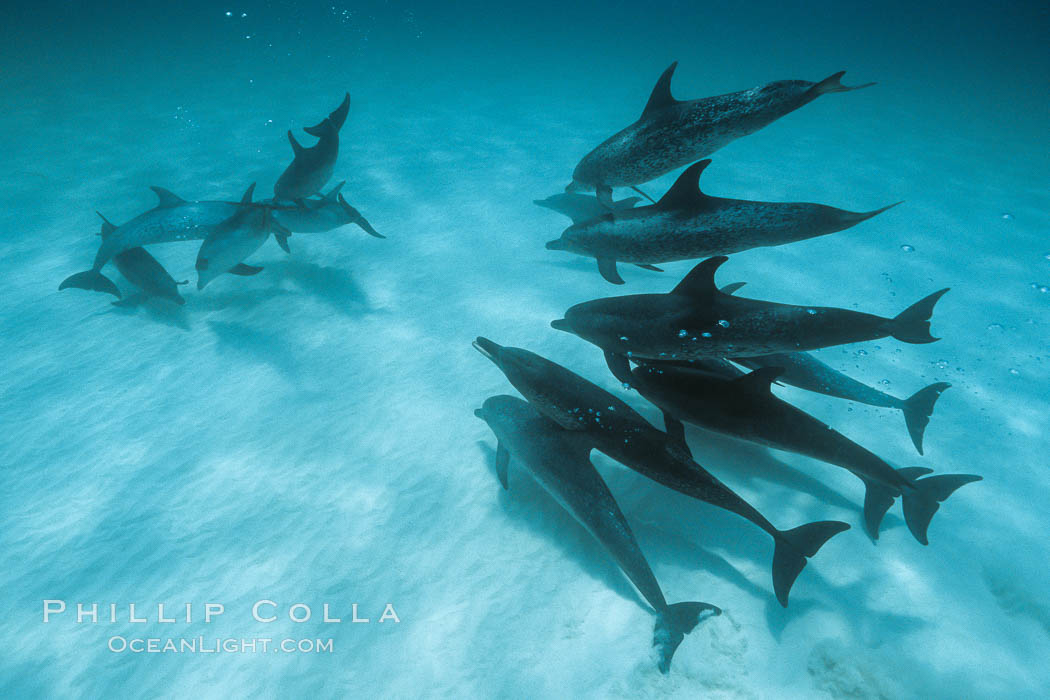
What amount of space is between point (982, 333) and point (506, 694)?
7.43 m

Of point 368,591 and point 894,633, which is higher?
point 368,591

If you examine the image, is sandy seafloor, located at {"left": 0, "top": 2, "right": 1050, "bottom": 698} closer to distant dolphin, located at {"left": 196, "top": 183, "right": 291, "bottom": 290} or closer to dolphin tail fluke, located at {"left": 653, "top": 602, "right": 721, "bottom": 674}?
dolphin tail fluke, located at {"left": 653, "top": 602, "right": 721, "bottom": 674}

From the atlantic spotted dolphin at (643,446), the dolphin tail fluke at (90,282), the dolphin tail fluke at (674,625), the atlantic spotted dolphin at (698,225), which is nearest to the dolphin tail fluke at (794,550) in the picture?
the atlantic spotted dolphin at (643,446)

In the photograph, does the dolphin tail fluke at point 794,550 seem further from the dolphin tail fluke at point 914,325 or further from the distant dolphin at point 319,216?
the distant dolphin at point 319,216

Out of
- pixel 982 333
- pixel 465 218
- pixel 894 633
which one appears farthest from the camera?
pixel 465 218

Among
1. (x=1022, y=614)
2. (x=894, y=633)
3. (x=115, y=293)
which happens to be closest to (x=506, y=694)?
(x=894, y=633)

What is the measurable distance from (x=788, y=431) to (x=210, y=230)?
7368 mm

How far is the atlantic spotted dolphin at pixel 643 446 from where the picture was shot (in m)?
3.10

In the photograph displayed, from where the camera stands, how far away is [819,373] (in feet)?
13.4

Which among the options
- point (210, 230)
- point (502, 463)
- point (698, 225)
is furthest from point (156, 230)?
point (698, 225)

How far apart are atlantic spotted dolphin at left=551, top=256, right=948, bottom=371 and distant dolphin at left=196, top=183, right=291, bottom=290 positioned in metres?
5.01

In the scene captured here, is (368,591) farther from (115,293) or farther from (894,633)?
(115,293)

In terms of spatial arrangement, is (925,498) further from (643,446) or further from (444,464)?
(444,464)

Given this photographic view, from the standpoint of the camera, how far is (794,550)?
3.10 meters
